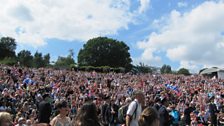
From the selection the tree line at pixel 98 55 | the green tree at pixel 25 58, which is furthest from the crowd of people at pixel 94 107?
the tree line at pixel 98 55

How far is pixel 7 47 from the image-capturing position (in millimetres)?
110688

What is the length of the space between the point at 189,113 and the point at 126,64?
291 feet

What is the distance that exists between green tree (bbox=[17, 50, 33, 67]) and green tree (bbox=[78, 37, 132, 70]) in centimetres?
1346

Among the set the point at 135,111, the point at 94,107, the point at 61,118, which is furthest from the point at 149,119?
the point at 135,111

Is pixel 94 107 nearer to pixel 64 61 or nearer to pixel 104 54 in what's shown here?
pixel 104 54

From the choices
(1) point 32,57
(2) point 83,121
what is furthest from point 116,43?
(2) point 83,121

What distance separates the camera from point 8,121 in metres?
4.11

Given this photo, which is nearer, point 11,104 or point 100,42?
point 11,104

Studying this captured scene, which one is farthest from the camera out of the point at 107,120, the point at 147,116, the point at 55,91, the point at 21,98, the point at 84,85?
the point at 84,85

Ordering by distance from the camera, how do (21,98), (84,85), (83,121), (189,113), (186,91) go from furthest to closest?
(186,91) < (84,85) < (21,98) < (189,113) < (83,121)

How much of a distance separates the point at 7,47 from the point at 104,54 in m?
27.6

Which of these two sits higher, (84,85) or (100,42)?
(100,42)

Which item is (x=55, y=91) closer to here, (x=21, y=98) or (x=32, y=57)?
(x=21, y=98)

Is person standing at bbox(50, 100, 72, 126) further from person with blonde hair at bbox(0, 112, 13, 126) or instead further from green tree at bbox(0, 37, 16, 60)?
green tree at bbox(0, 37, 16, 60)
